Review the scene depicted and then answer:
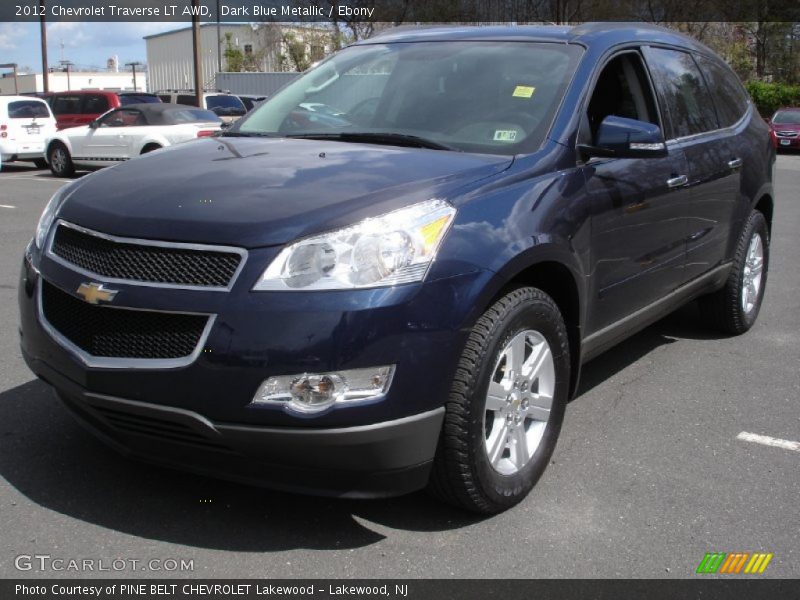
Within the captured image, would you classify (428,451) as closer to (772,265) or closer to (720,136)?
(720,136)

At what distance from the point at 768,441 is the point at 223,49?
233 feet

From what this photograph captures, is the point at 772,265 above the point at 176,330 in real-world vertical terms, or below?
below

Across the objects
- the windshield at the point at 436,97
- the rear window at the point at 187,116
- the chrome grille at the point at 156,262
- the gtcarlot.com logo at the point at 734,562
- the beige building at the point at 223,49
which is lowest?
the gtcarlot.com logo at the point at 734,562

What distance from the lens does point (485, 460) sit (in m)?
3.11

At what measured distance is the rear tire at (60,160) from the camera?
18.2m

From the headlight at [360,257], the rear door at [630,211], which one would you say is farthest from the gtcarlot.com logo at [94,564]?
the rear door at [630,211]

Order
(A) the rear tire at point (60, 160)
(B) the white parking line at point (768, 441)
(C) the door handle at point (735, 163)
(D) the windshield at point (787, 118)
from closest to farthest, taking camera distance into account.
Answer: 1. (B) the white parking line at point (768, 441)
2. (C) the door handle at point (735, 163)
3. (A) the rear tire at point (60, 160)
4. (D) the windshield at point (787, 118)

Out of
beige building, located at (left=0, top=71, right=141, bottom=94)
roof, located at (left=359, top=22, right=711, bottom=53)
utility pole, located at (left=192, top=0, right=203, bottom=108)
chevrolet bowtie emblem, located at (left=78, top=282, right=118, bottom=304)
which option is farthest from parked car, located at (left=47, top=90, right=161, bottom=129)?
beige building, located at (left=0, top=71, right=141, bottom=94)

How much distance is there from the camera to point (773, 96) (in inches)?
1583

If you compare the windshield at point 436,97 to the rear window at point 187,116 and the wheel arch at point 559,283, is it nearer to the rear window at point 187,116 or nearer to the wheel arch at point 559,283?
the wheel arch at point 559,283

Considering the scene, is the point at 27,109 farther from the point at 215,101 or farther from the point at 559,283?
the point at 559,283

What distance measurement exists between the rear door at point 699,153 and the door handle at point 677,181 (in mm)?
87
